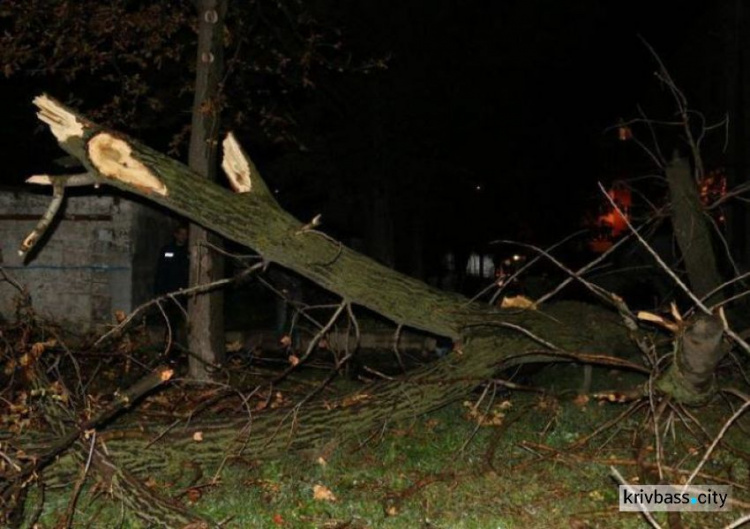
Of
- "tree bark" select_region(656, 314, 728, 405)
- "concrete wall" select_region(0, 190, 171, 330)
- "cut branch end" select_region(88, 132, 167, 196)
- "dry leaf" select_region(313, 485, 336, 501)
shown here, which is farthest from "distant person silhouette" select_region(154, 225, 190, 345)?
"tree bark" select_region(656, 314, 728, 405)

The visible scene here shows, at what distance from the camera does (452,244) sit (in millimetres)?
26891

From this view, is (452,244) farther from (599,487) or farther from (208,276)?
(599,487)

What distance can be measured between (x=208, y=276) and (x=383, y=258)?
1165 cm

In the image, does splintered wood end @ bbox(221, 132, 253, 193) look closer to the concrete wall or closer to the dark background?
the concrete wall

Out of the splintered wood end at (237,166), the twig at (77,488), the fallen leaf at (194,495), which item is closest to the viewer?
the twig at (77,488)

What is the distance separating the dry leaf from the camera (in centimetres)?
494

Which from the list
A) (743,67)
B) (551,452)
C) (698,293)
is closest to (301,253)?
(551,452)

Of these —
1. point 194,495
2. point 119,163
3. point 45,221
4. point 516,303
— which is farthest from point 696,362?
point 45,221

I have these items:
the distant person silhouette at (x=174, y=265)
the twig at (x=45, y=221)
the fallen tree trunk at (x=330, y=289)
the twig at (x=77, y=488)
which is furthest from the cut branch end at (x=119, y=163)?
the distant person silhouette at (x=174, y=265)

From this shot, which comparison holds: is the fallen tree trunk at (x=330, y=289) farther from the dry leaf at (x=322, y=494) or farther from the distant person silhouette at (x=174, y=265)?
the distant person silhouette at (x=174, y=265)

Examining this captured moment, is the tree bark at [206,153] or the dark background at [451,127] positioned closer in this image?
the tree bark at [206,153]

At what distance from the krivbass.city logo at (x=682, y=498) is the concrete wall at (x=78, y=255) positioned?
8.55 metres

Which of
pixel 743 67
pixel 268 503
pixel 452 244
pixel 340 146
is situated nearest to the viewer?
pixel 268 503

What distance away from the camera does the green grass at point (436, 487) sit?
→ 459 cm
